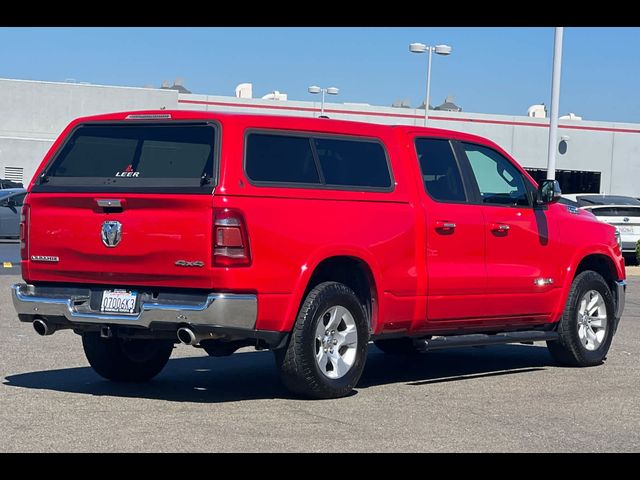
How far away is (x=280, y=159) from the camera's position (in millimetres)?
9023

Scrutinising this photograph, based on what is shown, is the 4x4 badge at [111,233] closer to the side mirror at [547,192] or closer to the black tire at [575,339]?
the side mirror at [547,192]

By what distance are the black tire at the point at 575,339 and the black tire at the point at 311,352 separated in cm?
291

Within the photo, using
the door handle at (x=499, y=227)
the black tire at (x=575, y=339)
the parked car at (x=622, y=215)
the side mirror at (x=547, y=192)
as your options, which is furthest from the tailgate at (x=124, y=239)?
the parked car at (x=622, y=215)

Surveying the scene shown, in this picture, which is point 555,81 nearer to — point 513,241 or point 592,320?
point 592,320

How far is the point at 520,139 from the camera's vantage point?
190ft

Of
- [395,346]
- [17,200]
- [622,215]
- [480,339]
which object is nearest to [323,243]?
[480,339]

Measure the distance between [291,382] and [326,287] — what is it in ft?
2.39

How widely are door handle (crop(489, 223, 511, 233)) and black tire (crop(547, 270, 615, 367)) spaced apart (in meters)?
1.21

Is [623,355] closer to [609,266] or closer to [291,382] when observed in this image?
[609,266]

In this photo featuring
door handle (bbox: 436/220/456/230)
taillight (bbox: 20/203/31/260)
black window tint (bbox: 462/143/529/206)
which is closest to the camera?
taillight (bbox: 20/203/31/260)

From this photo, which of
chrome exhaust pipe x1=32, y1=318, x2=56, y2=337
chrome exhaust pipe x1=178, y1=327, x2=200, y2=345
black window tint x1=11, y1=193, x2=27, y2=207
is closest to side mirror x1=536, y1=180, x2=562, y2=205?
chrome exhaust pipe x1=178, y1=327, x2=200, y2=345

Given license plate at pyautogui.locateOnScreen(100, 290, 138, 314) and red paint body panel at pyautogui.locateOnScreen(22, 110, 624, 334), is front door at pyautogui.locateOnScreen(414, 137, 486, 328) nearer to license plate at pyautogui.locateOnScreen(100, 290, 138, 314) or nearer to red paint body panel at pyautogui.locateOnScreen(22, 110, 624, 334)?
red paint body panel at pyautogui.locateOnScreen(22, 110, 624, 334)

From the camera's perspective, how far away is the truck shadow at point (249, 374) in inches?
372

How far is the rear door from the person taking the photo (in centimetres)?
854
